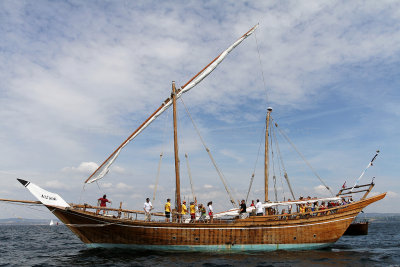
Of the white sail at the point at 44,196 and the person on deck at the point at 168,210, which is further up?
the white sail at the point at 44,196

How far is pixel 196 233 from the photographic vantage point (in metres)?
22.2

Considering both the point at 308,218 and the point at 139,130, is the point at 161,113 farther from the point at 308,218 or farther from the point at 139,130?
the point at 308,218

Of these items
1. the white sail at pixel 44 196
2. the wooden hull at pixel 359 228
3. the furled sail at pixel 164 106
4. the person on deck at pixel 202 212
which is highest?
the furled sail at pixel 164 106

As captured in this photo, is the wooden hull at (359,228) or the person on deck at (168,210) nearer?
the person on deck at (168,210)

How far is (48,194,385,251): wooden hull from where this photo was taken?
21.7 m

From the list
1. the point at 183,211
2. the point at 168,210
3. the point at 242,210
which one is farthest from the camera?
the point at 242,210

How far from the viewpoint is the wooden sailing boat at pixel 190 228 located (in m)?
21.6

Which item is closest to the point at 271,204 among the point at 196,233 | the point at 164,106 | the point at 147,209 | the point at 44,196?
the point at 196,233

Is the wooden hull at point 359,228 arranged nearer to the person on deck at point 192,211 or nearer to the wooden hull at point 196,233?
the wooden hull at point 196,233

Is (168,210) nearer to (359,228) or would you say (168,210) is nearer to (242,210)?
(242,210)

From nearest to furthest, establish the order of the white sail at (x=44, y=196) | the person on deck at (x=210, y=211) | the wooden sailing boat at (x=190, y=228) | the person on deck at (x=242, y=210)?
the white sail at (x=44, y=196) < the wooden sailing boat at (x=190, y=228) < the person on deck at (x=210, y=211) < the person on deck at (x=242, y=210)

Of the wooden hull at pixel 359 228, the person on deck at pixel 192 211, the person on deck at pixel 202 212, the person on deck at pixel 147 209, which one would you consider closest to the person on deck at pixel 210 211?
the person on deck at pixel 202 212

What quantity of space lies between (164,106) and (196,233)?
1093cm

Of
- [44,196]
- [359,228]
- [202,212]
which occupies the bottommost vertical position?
[359,228]
